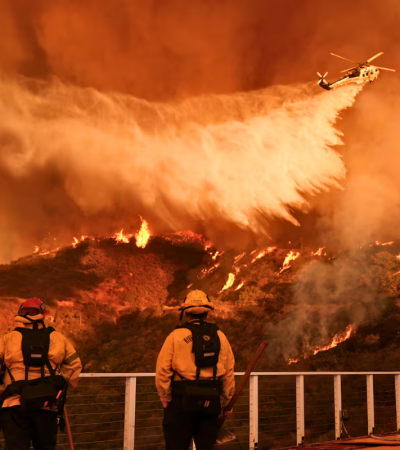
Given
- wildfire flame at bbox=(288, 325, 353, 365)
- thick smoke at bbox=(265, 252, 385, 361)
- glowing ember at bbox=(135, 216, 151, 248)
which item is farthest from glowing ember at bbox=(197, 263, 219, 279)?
wildfire flame at bbox=(288, 325, 353, 365)

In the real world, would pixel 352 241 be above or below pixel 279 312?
above

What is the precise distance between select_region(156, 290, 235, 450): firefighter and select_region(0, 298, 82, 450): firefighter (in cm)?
82

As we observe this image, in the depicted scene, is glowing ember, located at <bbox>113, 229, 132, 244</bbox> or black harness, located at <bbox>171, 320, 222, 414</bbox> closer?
black harness, located at <bbox>171, 320, 222, 414</bbox>

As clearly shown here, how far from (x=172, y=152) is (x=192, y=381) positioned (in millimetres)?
36799

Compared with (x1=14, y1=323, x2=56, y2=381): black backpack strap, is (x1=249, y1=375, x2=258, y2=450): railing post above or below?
below

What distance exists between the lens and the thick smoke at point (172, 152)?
1465 inches

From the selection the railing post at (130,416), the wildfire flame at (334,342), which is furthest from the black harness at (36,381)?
the wildfire flame at (334,342)

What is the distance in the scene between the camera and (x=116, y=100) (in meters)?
39.0

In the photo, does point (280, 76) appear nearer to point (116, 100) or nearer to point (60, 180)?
point (116, 100)

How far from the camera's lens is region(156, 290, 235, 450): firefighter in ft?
13.6

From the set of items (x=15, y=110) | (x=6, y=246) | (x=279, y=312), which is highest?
(x=15, y=110)

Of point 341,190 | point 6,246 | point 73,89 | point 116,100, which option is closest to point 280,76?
point 341,190

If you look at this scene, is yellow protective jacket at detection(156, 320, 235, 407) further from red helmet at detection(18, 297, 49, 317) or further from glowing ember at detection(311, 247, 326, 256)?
glowing ember at detection(311, 247, 326, 256)

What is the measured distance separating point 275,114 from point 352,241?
10422 millimetres
